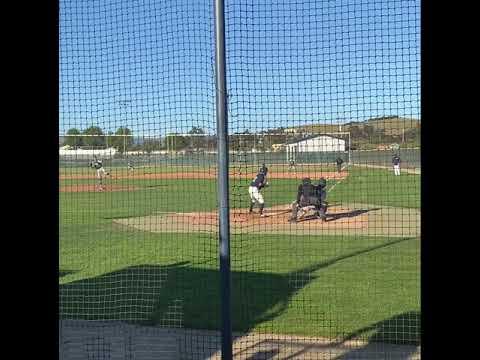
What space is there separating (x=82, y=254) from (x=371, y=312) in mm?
6051

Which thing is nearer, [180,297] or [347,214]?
[180,297]

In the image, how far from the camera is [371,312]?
638 centimetres

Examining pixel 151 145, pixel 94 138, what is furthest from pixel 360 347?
pixel 94 138

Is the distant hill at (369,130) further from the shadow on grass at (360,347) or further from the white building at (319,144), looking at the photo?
the shadow on grass at (360,347)

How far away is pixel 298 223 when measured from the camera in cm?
1409

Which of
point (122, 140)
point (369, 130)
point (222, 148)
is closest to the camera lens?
point (222, 148)

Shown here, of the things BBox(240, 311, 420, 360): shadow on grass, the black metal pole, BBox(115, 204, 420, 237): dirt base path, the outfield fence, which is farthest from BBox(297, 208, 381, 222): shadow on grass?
the black metal pole

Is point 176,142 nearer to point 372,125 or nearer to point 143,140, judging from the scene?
point 143,140

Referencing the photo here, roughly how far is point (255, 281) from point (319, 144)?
2259 mm

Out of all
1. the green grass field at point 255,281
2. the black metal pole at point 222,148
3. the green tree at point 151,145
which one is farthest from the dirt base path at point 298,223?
the black metal pole at point 222,148

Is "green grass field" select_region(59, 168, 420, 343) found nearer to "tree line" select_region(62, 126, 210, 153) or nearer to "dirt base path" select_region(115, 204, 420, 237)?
"dirt base path" select_region(115, 204, 420, 237)
